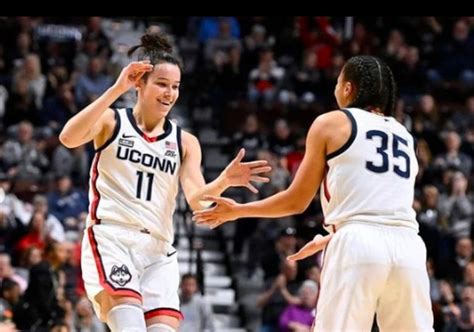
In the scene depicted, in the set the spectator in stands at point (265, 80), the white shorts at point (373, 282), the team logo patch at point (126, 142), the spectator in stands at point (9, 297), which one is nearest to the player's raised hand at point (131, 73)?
the team logo patch at point (126, 142)

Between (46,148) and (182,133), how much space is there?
834cm

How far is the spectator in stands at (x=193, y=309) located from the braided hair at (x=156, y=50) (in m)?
5.46

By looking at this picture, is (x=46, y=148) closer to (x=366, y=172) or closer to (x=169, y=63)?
(x=169, y=63)

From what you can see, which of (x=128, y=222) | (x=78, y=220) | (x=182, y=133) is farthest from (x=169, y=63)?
(x=78, y=220)

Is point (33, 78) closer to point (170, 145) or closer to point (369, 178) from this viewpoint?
point (170, 145)

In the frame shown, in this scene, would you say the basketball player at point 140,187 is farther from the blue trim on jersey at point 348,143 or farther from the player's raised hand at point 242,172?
the blue trim on jersey at point 348,143

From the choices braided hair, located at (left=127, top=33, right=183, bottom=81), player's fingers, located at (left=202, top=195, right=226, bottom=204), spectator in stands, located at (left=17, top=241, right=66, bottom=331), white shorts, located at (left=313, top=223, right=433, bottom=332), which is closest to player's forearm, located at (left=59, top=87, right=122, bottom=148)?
braided hair, located at (left=127, top=33, right=183, bottom=81)

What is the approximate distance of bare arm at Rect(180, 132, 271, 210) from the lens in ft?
21.3

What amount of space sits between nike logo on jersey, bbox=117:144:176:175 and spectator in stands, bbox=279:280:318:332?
18.8 ft

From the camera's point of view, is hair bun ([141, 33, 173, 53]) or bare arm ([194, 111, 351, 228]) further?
hair bun ([141, 33, 173, 53])

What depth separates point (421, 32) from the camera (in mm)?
18750

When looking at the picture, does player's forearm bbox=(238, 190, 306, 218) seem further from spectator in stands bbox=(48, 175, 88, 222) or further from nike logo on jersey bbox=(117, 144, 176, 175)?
spectator in stands bbox=(48, 175, 88, 222)

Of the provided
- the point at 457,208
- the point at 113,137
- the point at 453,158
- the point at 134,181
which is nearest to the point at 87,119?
the point at 113,137

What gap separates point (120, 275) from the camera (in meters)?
6.26
